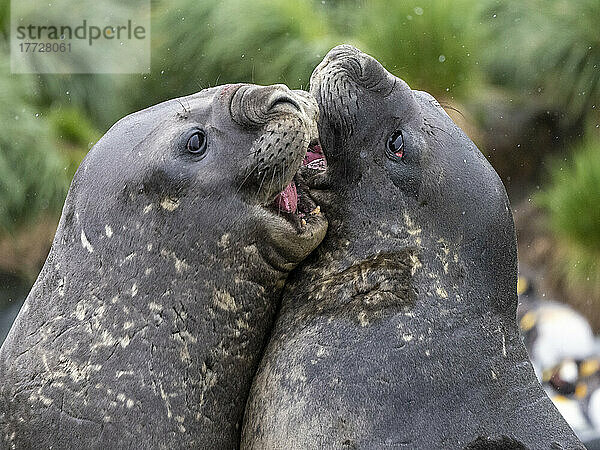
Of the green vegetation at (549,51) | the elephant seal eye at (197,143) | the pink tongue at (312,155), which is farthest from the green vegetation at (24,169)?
the elephant seal eye at (197,143)

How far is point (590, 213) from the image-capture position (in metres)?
13.7

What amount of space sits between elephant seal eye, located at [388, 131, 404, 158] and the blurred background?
967 cm

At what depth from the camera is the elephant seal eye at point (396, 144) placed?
4.04 meters

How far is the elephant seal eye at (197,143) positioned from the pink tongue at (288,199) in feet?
1.18

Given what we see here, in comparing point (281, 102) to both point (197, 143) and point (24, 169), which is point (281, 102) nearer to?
point (197, 143)

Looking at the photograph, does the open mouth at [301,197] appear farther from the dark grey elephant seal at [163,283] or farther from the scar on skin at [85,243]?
the scar on skin at [85,243]

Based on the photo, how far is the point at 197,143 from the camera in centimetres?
382

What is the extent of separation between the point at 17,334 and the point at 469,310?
5.85ft

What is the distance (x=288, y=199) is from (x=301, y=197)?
0.39ft

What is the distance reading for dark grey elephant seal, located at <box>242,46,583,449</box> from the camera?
374 cm

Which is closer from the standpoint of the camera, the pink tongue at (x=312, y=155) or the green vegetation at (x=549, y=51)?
the pink tongue at (x=312, y=155)

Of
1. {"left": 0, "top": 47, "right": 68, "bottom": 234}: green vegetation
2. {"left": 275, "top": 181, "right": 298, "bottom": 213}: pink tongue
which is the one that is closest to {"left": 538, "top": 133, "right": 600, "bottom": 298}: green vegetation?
{"left": 0, "top": 47, "right": 68, "bottom": 234}: green vegetation

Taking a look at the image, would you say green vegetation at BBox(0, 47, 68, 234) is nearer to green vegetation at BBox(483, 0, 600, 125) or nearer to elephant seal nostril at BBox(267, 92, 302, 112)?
green vegetation at BBox(483, 0, 600, 125)

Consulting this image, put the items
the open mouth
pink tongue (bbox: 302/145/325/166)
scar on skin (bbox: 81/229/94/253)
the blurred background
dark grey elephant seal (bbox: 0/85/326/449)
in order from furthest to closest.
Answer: the blurred background, pink tongue (bbox: 302/145/325/166), the open mouth, scar on skin (bbox: 81/229/94/253), dark grey elephant seal (bbox: 0/85/326/449)
